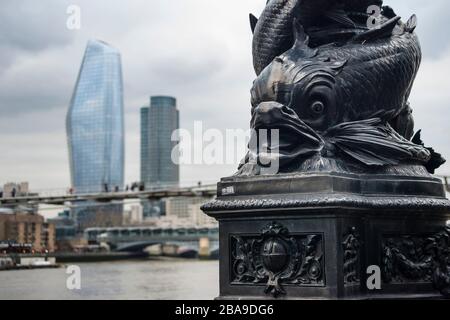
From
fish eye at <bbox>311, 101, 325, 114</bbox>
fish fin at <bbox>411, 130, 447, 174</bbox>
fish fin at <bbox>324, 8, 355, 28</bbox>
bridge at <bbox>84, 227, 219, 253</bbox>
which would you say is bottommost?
bridge at <bbox>84, 227, 219, 253</bbox>

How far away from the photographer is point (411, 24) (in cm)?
891

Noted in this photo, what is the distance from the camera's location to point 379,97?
826 centimetres

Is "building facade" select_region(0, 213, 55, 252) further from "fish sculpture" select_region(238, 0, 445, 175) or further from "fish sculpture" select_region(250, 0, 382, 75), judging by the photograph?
"fish sculpture" select_region(238, 0, 445, 175)

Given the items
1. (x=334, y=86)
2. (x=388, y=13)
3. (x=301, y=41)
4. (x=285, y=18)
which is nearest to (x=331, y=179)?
(x=334, y=86)

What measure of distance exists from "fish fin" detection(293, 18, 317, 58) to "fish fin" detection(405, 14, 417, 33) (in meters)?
1.33

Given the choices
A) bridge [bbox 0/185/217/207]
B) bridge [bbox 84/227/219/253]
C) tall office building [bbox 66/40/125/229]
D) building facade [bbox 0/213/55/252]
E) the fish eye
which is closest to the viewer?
the fish eye

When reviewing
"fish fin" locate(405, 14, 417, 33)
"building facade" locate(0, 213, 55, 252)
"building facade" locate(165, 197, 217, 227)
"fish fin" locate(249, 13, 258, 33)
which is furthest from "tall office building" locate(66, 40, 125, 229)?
"fish fin" locate(405, 14, 417, 33)

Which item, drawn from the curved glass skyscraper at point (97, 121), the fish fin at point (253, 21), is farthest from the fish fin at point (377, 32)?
the curved glass skyscraper at point (97, 121)

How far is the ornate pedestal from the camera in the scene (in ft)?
23.6

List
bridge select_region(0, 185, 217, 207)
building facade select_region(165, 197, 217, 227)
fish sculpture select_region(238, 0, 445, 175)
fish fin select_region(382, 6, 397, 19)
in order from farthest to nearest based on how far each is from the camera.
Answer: building facade select_region(165, 197, 217, 227) < bridge select_region(0, 185, 217, 207) < fish fin select_region(382, 6, 397, 19) < fish sculpture select_region(238, 0, 445, 175)

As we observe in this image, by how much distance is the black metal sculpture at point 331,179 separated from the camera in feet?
23.9

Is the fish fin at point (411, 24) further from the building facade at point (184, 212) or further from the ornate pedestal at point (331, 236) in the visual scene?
the building facade at point (184, 212)

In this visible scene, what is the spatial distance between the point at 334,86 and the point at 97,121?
413 feet
